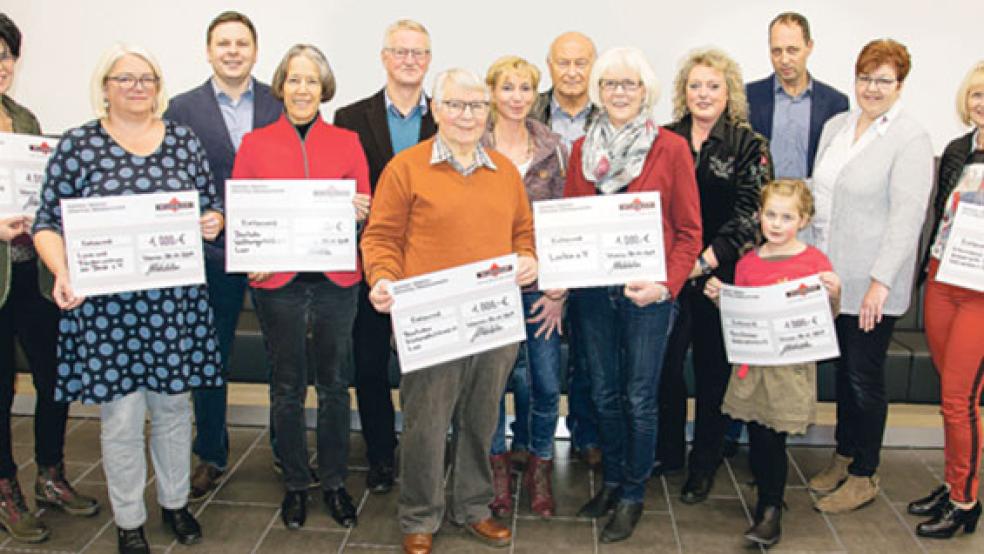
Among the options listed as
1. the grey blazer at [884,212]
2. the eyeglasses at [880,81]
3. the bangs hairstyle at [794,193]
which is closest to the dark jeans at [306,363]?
the bangs hairstyle at [794,193]

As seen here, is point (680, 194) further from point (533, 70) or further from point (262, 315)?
point (262, 315)

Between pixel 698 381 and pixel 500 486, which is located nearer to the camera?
pixel 500 486

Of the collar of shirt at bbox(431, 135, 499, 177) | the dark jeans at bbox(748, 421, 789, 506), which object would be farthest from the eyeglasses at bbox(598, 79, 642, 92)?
the dark jeans at bbox(748, 421, 789, 506)

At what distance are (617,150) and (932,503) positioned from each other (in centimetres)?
192

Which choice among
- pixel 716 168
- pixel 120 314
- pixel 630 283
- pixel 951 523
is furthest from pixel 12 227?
pixel 951 523

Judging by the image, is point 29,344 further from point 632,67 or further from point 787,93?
point 787,93

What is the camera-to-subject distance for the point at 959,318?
2.78 meters

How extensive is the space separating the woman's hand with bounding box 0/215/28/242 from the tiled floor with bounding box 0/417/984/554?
1093mm

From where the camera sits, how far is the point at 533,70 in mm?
2771

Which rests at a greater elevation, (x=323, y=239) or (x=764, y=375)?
(x=323, y=239)

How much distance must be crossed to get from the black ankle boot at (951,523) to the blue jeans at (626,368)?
1.05 meters

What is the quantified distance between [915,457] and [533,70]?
2477 mm

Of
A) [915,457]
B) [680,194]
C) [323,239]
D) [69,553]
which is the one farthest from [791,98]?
[69,553]

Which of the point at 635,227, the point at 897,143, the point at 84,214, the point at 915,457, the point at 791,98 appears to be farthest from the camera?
the point at 915,457
